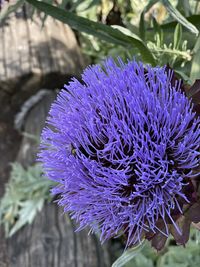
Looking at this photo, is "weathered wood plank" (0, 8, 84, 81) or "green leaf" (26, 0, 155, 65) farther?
"weathered wood plank" (0, 8, 84, 81)

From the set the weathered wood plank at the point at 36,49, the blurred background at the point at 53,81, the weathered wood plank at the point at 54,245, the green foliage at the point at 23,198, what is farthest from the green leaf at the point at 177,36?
the weathered wood plank at the point at 36,49

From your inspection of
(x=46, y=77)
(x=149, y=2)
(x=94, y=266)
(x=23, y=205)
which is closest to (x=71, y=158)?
(x=149, y=2)

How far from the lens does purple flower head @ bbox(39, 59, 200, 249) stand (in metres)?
0.72

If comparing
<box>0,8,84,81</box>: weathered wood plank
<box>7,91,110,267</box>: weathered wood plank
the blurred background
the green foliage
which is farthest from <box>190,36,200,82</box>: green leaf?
<box>0,8,84,81</box>: weathered wood plank

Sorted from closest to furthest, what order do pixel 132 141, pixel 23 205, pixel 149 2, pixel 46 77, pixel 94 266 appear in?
pixel 132 141 → pixel 149 2 → pixel 94 266 → pixel 23 205 → pixel 46 77

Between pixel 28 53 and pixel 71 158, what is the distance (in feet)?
4.61

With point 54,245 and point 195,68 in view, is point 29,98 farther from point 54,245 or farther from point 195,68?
point 195,68

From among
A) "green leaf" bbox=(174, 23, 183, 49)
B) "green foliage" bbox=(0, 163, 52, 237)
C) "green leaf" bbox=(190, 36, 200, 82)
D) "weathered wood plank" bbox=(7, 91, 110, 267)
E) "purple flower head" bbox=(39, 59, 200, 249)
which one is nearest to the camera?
"purple flower head" bbox=(39, 59, 200, 249)

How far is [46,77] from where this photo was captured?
205 centimetres

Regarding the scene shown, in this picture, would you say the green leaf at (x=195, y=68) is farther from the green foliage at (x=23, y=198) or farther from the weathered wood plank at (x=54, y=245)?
the green foliage at (x=23, y=198)

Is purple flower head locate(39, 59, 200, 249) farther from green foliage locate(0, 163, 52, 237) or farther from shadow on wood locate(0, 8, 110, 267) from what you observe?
green foliage locate(0, 163, 52, 237)

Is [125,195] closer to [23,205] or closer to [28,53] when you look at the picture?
[23,205]

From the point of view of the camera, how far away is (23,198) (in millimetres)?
1854

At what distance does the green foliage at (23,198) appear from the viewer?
5.83 feet
